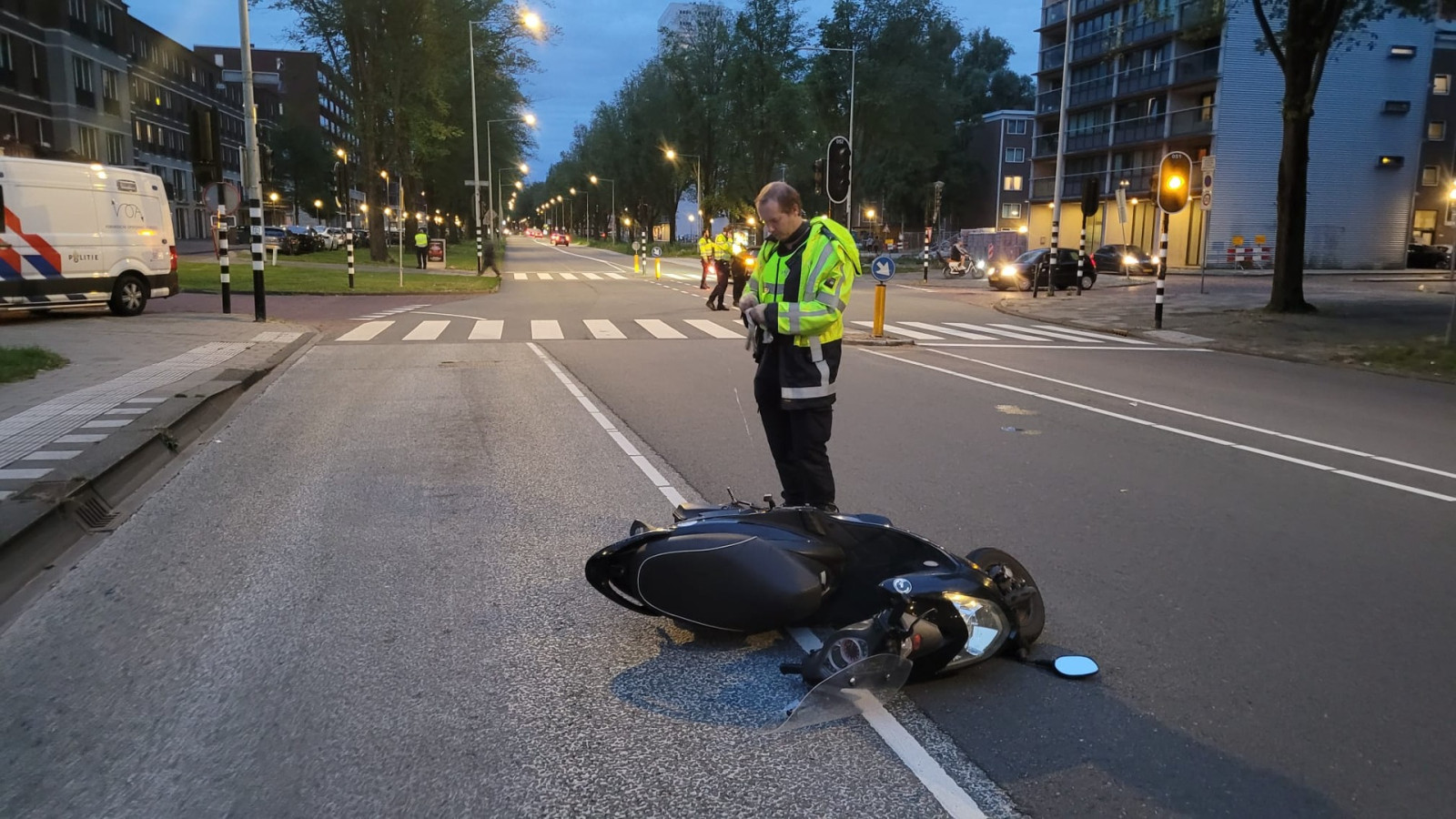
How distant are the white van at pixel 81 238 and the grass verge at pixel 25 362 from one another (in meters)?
5.14

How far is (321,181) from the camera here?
93.4 meters

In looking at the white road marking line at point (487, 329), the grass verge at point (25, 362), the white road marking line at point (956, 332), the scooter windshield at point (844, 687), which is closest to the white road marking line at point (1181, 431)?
the white road marking line at point (956, 332)

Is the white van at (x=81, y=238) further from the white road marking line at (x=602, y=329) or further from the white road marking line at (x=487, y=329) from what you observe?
the white road marking line at (x=602, y=329)

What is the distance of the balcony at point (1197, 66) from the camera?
47.1m

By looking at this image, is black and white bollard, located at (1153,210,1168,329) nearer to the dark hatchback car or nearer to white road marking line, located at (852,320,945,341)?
white road marking line, located at (852,320,945,341)

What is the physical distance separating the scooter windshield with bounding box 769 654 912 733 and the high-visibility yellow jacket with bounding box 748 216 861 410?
1.78m

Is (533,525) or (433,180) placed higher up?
(433,180)

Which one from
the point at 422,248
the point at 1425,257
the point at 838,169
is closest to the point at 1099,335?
the point at 838,169

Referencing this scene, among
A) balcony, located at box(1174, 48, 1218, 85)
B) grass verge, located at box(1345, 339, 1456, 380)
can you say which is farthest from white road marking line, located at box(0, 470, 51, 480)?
balcony, located at box(1174, 48, 1218, 85)

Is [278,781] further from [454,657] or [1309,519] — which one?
[1309,519]

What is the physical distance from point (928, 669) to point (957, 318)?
19.2m

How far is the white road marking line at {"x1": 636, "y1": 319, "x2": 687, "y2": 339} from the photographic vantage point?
17.0 meters

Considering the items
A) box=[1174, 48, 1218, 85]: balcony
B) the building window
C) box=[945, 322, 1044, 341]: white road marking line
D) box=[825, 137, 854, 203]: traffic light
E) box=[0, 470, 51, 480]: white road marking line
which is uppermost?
box=[1174, 48, 1218, 85]: balcony

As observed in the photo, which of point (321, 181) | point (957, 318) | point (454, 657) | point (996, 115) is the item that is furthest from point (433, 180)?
point (454, 657)
